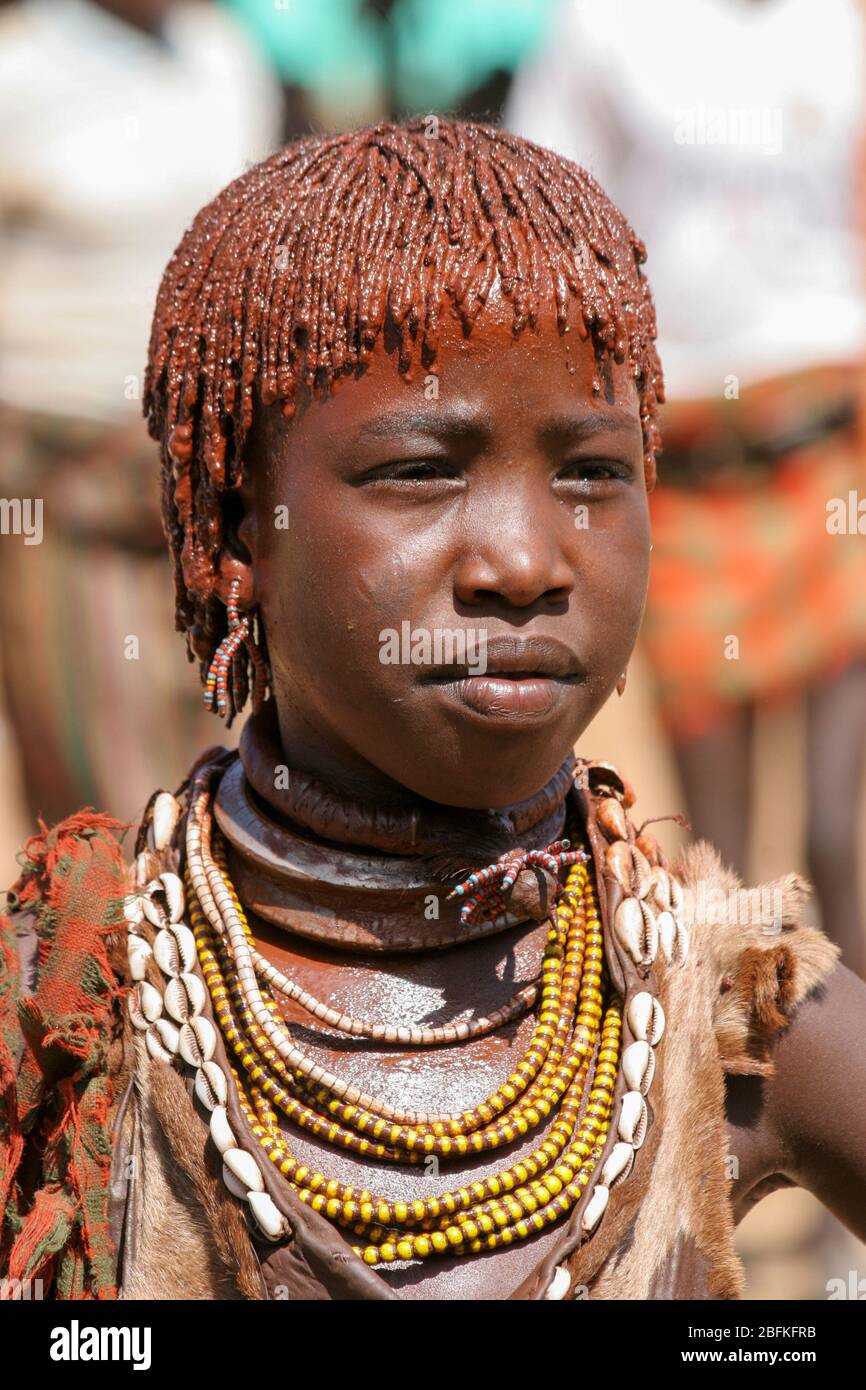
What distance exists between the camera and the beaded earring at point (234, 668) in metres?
1.99

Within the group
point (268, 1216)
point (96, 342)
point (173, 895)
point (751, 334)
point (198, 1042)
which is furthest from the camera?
point (751, 334)

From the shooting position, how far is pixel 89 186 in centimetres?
459

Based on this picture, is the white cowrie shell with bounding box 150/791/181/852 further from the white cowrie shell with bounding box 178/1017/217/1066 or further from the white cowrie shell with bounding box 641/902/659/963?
the white cowrie shell with bounding box 641/902/659/963

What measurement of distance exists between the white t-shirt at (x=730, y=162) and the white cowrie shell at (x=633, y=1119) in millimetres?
3121

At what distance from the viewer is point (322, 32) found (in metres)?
4.92

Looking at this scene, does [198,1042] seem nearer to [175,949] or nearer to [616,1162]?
[175,949]

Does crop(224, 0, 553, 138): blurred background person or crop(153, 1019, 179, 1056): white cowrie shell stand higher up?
crop(224, 0, 553, 138): blurred background person

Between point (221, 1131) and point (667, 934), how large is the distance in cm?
52

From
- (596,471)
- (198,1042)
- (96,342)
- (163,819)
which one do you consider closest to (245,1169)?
(198,1042)

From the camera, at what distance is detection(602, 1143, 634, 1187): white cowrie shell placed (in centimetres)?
182

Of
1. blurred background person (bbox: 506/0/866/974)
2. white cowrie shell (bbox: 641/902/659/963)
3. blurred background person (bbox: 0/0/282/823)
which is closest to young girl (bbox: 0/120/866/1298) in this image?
white cowrie shell (bbox: 641/902/659/963)

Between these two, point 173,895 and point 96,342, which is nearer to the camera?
point 173,895

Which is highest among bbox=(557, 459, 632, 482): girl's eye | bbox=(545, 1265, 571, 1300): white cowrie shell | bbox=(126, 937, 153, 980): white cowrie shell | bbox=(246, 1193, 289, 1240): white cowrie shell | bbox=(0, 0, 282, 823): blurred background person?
bbox=(0, 0, 282, 823): blurred background person

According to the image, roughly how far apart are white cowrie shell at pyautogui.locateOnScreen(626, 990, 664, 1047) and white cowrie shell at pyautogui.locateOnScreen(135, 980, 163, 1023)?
0.50 meters
